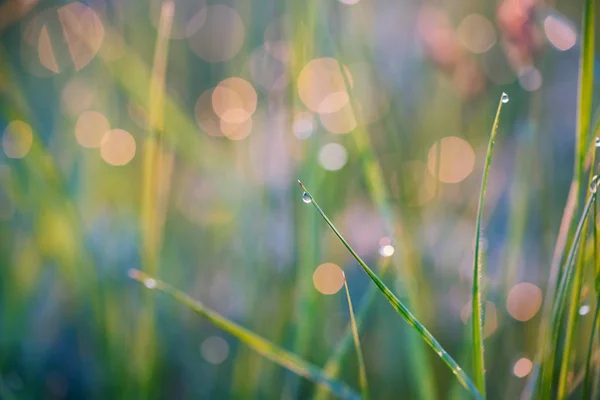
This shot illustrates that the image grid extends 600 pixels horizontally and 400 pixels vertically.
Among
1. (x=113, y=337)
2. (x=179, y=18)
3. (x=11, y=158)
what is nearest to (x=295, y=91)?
(x=113, y=337)

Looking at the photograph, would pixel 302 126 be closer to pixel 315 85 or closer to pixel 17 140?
pixel 315 85

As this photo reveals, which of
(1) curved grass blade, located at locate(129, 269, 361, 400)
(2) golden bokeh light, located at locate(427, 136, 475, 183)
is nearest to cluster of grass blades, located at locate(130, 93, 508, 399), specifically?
(1) curved grass blade, located at locate(129, 269, 361, 400)

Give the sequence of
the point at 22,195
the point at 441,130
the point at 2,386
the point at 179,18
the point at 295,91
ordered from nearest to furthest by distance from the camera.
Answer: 1. the point at 2,386
2. the point at 295,91
3. the point at 22,195
4. the point at 441,130
5. the point at 179,18

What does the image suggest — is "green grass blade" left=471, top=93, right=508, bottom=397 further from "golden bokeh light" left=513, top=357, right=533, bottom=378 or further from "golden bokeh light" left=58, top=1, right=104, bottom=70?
"golden bokeh light" left=58, top=1, right=104, bottom=70

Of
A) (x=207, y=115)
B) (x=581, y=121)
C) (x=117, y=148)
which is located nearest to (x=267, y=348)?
(x=581, y=121)

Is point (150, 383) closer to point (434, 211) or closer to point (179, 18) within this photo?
point (434, 211)
